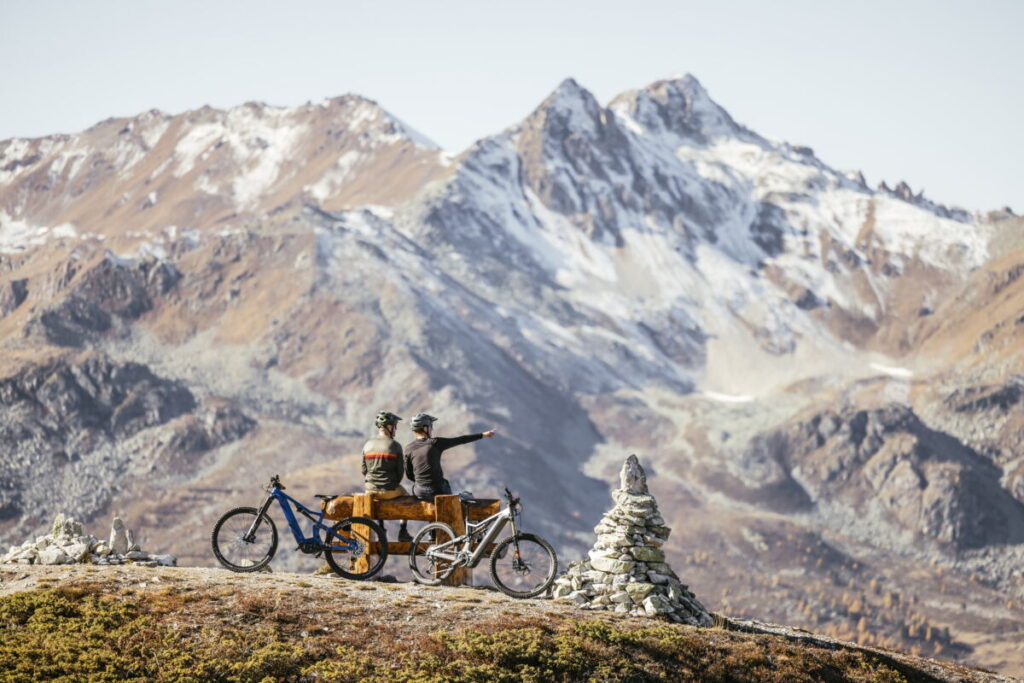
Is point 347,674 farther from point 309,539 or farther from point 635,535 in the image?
point 635,535

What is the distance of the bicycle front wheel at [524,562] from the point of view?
32125mm

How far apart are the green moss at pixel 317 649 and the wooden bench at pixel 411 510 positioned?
175 inches

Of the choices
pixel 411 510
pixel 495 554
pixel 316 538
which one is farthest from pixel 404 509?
pixel 495 554

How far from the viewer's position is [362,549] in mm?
33812

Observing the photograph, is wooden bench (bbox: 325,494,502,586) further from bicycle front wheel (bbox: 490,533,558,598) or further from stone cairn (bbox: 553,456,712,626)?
stone cairn (bbox: 553,456,712,626)

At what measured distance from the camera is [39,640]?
89.0 ft

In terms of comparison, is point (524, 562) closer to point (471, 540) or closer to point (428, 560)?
point (471, 540)

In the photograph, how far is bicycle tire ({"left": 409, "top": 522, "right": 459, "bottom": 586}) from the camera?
33406mm

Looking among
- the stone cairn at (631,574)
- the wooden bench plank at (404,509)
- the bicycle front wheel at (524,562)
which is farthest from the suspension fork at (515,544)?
the stone cairn at (631,574)

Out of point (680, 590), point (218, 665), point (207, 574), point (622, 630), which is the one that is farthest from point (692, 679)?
point (207, 574)

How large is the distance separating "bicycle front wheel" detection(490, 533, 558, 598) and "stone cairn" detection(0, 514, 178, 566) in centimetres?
1196

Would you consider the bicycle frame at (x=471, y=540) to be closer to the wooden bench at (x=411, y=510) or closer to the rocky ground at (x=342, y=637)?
the wooden bench at (x=411, y=510)

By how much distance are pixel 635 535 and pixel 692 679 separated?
524 cm

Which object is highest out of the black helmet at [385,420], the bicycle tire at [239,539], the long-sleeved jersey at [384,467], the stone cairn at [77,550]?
the black helmet at [385,420]
